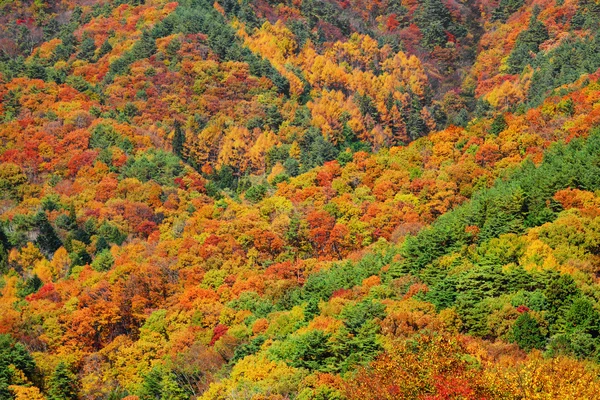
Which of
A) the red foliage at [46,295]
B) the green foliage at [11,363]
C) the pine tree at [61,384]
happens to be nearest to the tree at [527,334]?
the pine tree at [61,384]

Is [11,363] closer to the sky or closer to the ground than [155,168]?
closer to the sky

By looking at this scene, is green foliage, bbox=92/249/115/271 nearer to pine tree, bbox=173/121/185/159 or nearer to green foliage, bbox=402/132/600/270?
pine tree, bbox=173/121/185/159

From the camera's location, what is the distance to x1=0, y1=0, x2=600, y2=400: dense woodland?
Result: 69562 mm

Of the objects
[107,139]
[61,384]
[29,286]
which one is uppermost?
[107,139]

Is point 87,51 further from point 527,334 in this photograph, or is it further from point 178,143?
point 527,334

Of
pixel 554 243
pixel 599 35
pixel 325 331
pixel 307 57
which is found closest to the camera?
pixel 325 331

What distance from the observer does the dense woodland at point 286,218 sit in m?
69.6

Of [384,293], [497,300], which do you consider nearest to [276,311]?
[384,293]

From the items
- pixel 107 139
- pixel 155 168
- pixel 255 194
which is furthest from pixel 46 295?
pixel 107 139

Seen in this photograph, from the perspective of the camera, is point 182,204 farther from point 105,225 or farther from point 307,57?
point 307,57

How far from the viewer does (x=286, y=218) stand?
12131 cm

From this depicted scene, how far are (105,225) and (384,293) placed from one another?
196ft

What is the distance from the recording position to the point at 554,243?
266ft

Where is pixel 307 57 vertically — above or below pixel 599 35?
below
